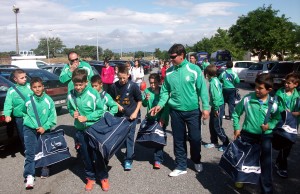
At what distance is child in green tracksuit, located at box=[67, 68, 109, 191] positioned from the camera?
3.88 m

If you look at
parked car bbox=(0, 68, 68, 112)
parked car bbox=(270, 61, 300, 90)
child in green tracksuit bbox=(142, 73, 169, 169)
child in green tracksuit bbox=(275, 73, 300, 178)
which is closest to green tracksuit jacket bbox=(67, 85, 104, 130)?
child in green tracksuit bbox=(142, 73, 169, 169)

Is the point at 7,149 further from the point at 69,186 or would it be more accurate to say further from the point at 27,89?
the point at 69,186

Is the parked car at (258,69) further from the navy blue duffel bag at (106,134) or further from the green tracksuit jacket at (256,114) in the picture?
the navy blue duffel bag at (106,134)

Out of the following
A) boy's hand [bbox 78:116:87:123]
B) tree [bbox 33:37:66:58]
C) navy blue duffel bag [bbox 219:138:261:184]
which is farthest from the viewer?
tree [bbox 33:37:66:58]

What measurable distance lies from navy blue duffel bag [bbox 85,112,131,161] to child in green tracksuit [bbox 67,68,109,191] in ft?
0.43

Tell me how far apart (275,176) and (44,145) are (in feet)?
11.5

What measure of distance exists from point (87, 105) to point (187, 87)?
1438 millimetres

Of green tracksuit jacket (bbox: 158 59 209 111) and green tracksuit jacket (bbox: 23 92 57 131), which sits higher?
green tracksuit jacket (bbox: 158 59 209 111)

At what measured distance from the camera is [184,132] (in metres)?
4.43

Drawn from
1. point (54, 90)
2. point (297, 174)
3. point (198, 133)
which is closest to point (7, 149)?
point (54, 90)

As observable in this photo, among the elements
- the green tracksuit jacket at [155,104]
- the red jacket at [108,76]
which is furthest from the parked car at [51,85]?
the green tracksuit jacket at [155,104]

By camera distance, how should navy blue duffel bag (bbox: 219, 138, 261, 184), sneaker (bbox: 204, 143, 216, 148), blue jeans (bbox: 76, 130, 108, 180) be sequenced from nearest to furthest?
navy blue duffel bag (bbox: 219, 138, 261, 184)
blue jeans (bbox: 76, 130, 108, 180)
sneaker (bbox: 204, 143, 216, 148)

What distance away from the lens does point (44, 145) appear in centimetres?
434

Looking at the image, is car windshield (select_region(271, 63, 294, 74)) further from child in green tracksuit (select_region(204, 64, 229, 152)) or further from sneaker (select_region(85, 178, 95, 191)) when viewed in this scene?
sneaker (select_region(85, 178, 95, 191))
